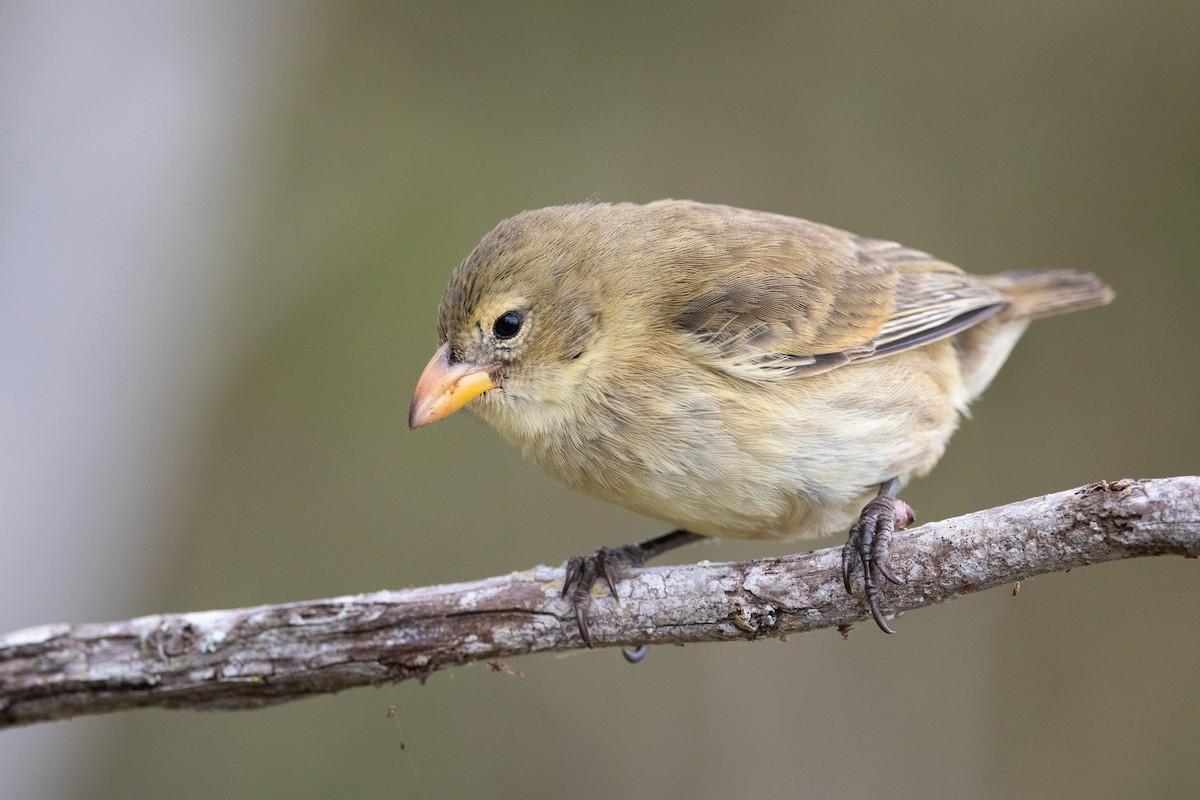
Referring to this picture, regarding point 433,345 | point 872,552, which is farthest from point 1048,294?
point 433,345

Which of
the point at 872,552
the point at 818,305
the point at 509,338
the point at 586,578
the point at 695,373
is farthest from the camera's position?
the point at 818,305

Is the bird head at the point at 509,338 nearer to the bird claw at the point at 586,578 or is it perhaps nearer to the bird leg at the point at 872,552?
the bird claw at the point at 586,578

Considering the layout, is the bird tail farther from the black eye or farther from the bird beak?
the bird beak

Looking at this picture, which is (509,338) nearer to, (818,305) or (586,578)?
(586,578)

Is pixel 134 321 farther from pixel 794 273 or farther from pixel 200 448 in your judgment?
pixel 794 273

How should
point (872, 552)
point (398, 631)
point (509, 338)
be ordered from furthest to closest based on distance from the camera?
1. point (509, 338)
2. point (398, 631)
3. point (872, 552)

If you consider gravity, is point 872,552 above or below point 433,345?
below
